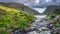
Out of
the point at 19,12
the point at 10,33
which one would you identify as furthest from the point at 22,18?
the point at 10,33

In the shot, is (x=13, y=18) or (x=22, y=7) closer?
(x=13, y=18)

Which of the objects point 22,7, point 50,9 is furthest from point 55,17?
point 22,7

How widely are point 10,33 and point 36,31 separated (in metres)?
0.41

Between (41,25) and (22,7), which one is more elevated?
(22,7)

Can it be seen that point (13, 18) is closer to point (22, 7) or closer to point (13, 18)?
point (13, 18)

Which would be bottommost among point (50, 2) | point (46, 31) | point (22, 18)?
point (46, 31)

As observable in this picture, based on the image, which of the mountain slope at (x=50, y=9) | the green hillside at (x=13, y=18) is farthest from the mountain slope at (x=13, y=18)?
the mountain slope at (x=50, y=9)

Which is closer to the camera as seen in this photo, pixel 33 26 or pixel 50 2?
pixel 33 26

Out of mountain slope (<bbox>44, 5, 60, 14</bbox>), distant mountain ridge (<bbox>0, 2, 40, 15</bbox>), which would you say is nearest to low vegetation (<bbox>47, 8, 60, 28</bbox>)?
mountain slope (<bbox>44, 5, 60, 14</bbox>)

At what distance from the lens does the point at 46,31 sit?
2.81 metres

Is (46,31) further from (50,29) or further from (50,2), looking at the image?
(50,2)

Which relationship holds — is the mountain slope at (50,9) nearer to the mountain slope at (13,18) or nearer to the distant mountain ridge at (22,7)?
the distant mountain ridge at (22,7)

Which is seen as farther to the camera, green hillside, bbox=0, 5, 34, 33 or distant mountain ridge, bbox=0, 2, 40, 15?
distant mountain ridge, bbox=0, 2, 40, 15

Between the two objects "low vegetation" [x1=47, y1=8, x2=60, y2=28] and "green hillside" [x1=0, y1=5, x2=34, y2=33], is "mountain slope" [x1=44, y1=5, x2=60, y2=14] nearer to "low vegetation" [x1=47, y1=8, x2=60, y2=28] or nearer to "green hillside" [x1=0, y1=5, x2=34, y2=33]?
"low vegetation" [x1=47, y1=8, x2=60, y2=28]
